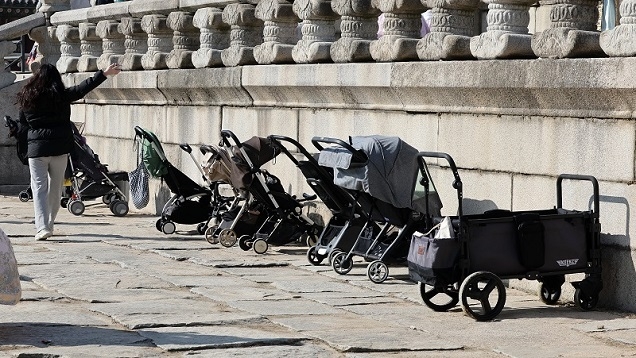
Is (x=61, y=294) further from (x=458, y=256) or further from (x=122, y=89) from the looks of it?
(x=122, y=89)

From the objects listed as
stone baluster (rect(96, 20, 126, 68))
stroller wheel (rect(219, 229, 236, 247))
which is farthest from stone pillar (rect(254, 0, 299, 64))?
stone baluster (rect(96, 20, 126, 68))

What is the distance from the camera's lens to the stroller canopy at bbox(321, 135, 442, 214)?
10.7 m

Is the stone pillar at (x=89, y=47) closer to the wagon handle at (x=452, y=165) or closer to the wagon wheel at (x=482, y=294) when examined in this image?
the wagon handle at (x=452, y=165)

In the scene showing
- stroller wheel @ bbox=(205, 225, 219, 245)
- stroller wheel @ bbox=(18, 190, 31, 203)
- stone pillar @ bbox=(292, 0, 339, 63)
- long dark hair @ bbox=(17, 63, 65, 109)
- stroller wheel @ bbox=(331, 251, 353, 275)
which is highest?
stone pillar @ bbox=(292, 0, 339, 63)

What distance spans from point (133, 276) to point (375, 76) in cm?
255

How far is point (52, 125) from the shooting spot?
1391cm

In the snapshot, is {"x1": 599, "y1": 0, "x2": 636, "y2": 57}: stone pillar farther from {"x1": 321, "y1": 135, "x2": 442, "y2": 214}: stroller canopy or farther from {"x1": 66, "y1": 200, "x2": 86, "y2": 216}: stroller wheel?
{"x1": 66, "y1": 200, "x2": 86, "y2": 216}: stroller wheel

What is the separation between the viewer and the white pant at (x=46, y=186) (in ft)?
46.0

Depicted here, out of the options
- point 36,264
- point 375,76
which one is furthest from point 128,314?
point 375,76

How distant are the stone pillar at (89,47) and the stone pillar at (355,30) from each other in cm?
694

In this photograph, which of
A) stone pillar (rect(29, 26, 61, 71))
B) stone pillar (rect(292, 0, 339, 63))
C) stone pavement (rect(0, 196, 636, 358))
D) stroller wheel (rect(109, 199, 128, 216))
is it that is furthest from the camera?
stone pillar (rect(29, 26, 61, 71))

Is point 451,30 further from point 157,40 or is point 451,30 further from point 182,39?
point 157,40

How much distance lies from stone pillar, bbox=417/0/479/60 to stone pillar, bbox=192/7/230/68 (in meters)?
4.47

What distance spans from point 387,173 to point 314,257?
146cm
